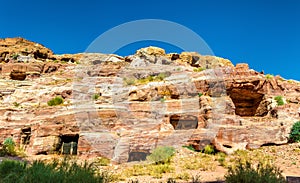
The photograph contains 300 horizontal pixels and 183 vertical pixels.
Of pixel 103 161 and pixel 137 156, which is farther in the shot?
pixel 137 156

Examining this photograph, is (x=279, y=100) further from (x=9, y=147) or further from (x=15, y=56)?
(x=15, y=56)

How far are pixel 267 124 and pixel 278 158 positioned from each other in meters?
4.21

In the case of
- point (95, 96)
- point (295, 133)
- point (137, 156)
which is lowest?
point (137, 156)

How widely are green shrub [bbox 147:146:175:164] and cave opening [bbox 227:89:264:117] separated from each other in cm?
1039

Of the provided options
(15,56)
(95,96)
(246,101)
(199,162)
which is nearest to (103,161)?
(199,162)

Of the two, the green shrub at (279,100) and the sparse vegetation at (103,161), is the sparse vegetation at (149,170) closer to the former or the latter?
the sparse vegetation at (103,161)

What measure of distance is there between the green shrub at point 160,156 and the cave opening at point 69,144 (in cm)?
450

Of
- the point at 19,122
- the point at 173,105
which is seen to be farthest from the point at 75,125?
the point at 173,105

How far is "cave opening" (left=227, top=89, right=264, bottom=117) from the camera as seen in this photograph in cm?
2231

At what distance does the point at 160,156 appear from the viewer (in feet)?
43.8

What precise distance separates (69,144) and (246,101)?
15032mm

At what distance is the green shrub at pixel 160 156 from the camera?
13.2m

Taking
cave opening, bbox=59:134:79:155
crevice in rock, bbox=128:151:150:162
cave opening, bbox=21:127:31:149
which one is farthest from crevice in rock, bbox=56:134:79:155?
crevice in rock, bbox=128:151:150:162

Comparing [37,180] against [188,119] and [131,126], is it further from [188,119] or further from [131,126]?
[188,119]
